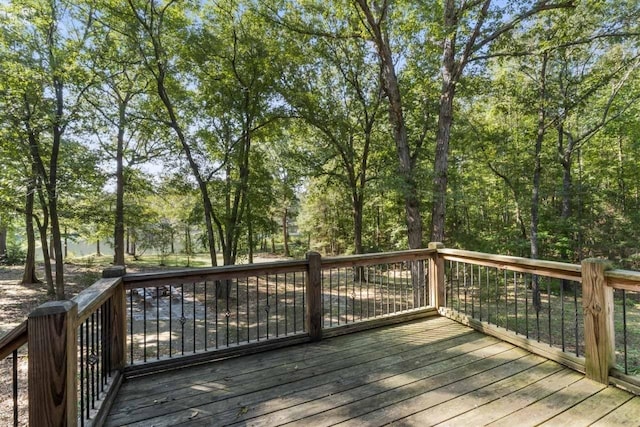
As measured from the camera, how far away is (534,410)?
2.18 meters

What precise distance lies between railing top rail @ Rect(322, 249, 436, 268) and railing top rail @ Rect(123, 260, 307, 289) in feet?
1.16

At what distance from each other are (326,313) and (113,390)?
6006 millimetres

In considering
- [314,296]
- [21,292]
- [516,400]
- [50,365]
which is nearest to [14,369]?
[50,365]

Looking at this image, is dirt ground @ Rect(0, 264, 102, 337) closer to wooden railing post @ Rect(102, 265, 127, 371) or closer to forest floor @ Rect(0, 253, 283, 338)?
forest floor @ Rect(0, 253, 283, 338)

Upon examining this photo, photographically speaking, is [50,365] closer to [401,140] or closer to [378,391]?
[378,391]

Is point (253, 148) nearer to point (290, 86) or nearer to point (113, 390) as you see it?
point (290, 86)

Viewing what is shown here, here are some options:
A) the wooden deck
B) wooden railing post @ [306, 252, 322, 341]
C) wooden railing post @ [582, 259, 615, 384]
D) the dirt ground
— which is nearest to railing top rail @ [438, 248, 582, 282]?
wooden railing post @ [582, 259, 615, 384]

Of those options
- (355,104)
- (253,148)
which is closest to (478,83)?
(355,104)

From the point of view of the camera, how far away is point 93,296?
80.6 inches

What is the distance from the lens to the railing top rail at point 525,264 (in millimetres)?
2789

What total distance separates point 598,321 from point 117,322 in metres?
4.01

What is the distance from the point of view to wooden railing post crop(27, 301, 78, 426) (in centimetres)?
140

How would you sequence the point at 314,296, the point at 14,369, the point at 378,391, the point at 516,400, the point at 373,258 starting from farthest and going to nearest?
1. the point at 373,258
2. the point at 314,296
3. the point at 378,391
4. the point at 516,400
5. the point at 14,369

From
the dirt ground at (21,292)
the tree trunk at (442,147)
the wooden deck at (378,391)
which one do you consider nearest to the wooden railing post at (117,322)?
the wooden deck at (378,391)
